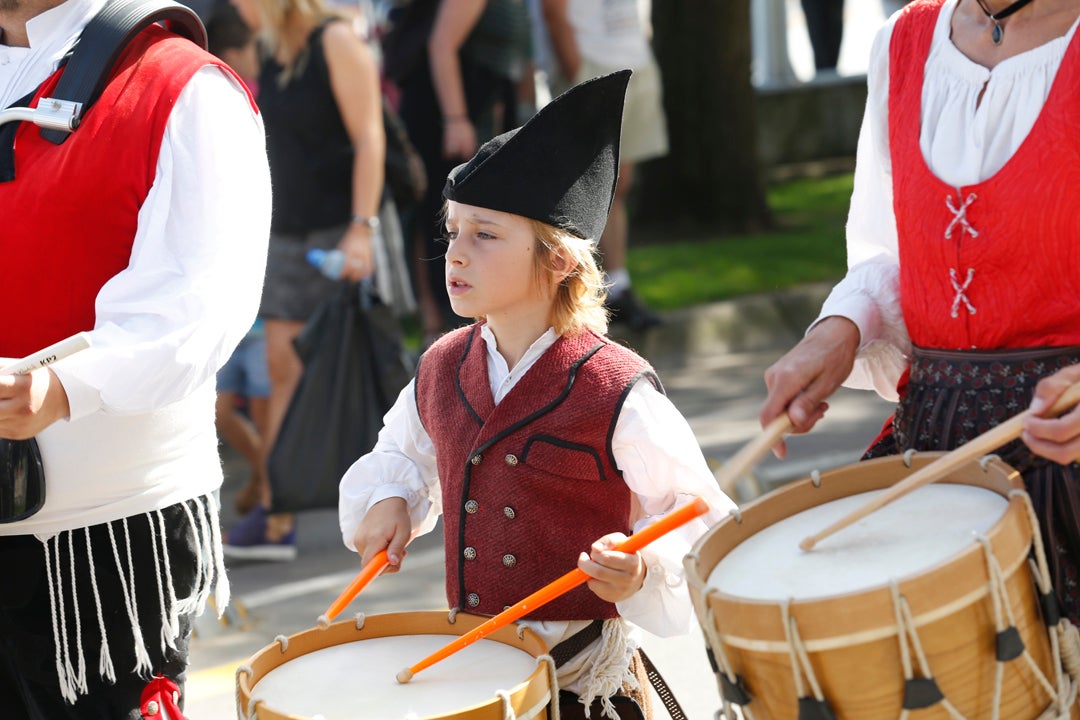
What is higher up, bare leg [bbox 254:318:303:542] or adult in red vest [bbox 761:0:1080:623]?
adult in red vest [bbox 761:0:1080:623]

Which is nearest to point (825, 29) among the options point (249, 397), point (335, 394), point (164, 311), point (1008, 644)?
point (249, 397)

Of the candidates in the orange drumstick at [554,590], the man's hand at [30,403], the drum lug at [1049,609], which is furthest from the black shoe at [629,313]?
the drum lug at [1049,609]

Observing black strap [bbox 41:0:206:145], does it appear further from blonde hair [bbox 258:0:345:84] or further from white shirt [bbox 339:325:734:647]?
blonde hair [bbox 258:0:345:84]

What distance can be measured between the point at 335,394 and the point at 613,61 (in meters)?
3.39

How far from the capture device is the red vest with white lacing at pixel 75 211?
2.57 m

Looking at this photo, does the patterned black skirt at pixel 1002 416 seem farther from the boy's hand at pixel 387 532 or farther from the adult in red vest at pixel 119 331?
the adult in red vest at pixel 119 331

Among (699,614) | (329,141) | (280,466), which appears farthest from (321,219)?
(699,614)

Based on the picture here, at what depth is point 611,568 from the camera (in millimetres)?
2408

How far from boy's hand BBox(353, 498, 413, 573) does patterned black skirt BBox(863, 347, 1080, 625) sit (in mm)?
841

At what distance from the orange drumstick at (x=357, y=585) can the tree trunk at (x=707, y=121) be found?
793 cm

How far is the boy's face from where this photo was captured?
8.98 ft

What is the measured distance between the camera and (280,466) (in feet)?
17.4

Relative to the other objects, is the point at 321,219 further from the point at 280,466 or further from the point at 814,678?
the point at 814,678

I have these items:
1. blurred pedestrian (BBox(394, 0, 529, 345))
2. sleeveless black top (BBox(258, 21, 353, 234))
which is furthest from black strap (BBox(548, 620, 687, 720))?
blurred pedestrian (BBox(394, 0, 529, 345))
